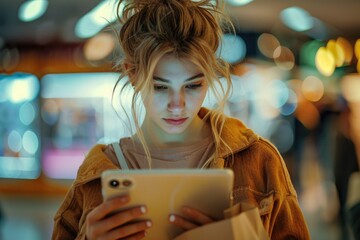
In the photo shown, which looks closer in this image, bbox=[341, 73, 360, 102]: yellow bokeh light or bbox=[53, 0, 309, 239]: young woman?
bbox=[53, 0, 309, 239]: young woman

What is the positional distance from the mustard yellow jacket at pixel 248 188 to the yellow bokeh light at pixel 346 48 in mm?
10428

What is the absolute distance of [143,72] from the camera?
163cm

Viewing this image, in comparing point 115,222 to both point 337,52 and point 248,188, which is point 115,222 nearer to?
point 248,188

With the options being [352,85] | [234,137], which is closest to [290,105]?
[352,85]

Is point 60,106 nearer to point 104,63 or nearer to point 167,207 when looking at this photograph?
point 104,63

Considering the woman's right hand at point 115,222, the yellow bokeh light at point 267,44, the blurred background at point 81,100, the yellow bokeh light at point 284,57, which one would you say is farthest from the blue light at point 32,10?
the woman's right hand at point 115,222

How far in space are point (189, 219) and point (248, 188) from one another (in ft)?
0.94

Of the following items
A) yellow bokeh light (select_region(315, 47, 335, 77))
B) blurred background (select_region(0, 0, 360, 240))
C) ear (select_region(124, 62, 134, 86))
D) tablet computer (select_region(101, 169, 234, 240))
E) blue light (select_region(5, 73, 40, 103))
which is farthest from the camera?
yellow bokeh light (select_region(315, 47, 335, 77))

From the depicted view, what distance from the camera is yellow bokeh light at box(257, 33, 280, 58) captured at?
1008 centimetres

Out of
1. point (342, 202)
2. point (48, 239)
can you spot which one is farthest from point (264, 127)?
point (48, 239)

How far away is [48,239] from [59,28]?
14.5 ft

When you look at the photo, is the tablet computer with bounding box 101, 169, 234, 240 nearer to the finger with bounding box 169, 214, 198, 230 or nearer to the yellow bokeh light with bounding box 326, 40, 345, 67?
the finger with bounding box 169, 214, 198, 230

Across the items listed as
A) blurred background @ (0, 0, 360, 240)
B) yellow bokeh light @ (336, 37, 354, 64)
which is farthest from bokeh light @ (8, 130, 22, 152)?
yellow bokeh light @ (336, 37, 354, 64)

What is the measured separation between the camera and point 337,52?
1159 centimetres
